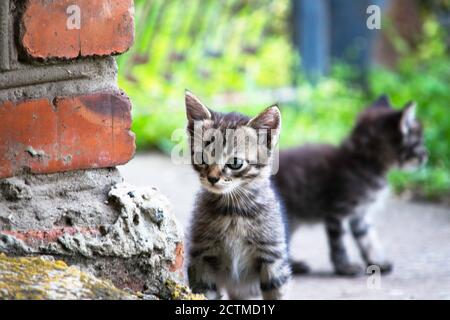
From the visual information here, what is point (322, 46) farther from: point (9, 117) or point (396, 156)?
point (9, 117)

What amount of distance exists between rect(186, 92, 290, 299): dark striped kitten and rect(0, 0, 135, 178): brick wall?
27.8 inches

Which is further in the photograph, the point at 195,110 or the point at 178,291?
the point at 195,110

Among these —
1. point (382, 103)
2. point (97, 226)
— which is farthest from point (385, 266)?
point (97, 226)

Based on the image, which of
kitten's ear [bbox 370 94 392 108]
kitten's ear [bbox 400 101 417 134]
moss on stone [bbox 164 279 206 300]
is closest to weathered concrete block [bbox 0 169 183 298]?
moss on stone [bbox 164 279 206 300]

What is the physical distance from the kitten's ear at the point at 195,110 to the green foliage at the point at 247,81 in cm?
372

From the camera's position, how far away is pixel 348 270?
231 inches

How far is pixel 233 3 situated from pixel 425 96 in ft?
8.86

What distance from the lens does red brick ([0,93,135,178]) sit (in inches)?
122

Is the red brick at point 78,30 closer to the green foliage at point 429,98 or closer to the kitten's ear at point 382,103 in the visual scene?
the kitten's ear at point 382,103

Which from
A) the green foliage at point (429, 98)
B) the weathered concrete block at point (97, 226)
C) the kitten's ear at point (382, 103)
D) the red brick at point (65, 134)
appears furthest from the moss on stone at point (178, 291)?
the green foliage at point (429, 98)

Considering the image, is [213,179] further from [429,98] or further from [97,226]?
Answer: [429,98]

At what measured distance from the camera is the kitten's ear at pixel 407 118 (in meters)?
6.47

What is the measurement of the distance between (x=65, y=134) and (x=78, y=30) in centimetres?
38
